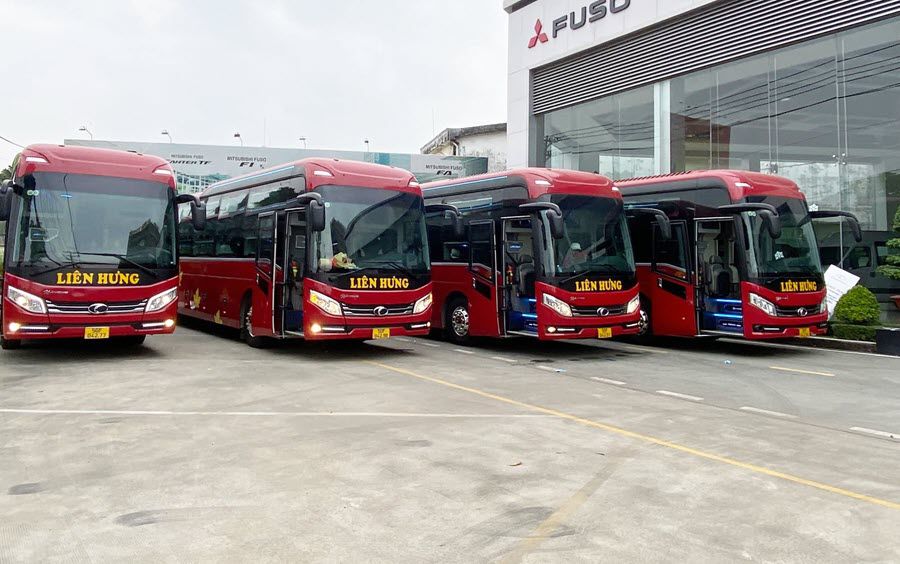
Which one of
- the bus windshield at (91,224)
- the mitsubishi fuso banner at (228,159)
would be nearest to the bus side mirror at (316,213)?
the bus windshield at (91,224)

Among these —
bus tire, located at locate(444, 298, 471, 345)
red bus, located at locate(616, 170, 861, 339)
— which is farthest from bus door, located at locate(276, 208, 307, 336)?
red bus, located at locate(616, 170, 861, 339)

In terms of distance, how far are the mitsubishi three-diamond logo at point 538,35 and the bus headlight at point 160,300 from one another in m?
18.8

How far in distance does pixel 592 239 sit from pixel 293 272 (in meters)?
5.10

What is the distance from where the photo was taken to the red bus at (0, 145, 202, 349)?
10672 millimetres

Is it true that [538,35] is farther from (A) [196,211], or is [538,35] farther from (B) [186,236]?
(A) [196,211]

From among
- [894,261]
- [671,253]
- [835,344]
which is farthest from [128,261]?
[894,261]

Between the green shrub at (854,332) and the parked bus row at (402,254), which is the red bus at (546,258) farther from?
the green shrub at (854,332)

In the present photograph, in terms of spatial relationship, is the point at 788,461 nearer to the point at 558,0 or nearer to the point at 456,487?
the point at 456,487

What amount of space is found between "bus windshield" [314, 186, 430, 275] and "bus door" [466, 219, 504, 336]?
59.6 inches

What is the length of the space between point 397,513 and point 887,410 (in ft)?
21.3

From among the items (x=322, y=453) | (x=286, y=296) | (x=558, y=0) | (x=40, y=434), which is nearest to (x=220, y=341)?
(x=286, y=296)

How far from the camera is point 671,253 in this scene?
14.3 meters

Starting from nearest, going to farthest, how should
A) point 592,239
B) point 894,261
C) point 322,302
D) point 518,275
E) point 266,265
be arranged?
1. point 322,302
2. point 266,265
3. point 592,239
4. point 518,275
5. point 894,261

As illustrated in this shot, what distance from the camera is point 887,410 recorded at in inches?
332
